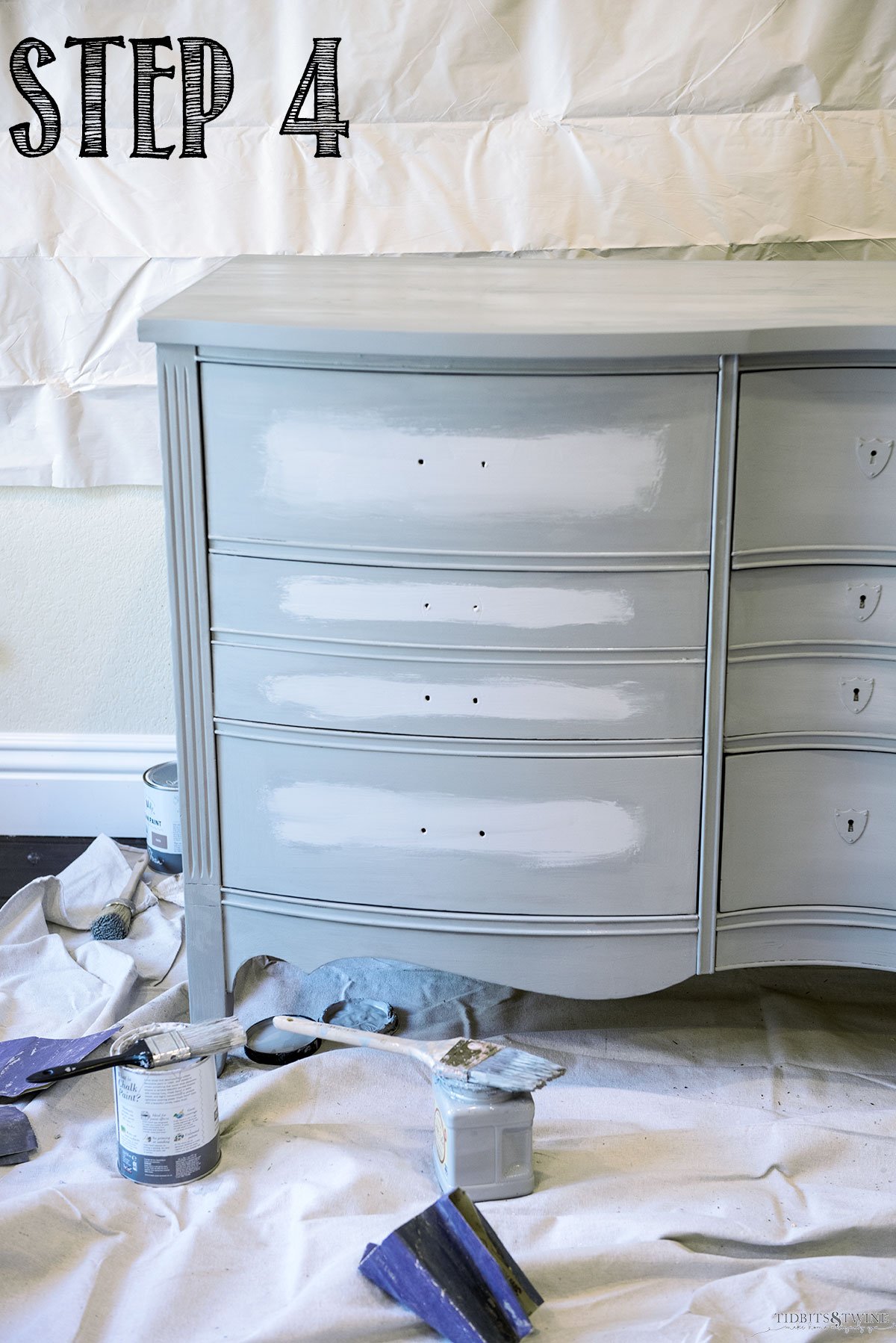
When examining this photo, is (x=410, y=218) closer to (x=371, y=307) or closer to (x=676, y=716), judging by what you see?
(x=371, y=307)

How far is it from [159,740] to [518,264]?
100 cm

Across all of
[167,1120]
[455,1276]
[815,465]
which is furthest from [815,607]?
[167,1120]

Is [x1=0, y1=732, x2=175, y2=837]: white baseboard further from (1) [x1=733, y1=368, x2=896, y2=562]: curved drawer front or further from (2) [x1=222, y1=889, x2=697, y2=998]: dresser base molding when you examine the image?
(1) [x1=733, y1=368, x2=896, y2=562]: curved drawer front

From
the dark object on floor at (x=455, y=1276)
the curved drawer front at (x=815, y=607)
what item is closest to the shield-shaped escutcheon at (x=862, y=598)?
the curved drawer front at (x=815, y=607)

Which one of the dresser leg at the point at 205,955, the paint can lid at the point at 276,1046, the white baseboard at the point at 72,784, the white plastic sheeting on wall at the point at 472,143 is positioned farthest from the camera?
the white baseboard at the point at 72,784

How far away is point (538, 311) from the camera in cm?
136

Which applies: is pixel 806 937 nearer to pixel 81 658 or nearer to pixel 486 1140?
pixel 486 1140

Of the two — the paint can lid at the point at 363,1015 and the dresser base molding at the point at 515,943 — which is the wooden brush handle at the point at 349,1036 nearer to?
the dresser base molding at the point at 515,943

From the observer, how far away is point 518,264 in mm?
1779

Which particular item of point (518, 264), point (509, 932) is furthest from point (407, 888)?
point (518, 264)

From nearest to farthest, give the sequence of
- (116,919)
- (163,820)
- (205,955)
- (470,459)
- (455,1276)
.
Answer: (455,1276)
(470,459)
(205,955)
(116,919)
(163,820)

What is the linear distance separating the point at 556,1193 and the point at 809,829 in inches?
18.5

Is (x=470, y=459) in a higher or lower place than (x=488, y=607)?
higher

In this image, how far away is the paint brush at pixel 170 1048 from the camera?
1.29 metres
